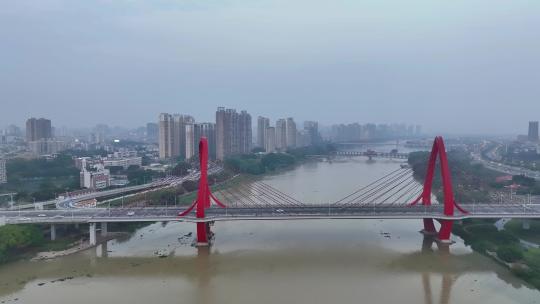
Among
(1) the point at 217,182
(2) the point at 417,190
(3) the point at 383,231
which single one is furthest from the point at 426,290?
(1) the point at 217,182

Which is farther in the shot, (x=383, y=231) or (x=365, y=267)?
(x=383, y=231)

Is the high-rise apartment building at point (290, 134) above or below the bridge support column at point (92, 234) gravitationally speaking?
above

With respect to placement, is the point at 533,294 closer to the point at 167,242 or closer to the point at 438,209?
the point at 438,209

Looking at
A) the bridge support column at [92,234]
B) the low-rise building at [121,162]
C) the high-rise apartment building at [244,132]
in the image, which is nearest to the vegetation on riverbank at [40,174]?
the low-rise building at [121,162]

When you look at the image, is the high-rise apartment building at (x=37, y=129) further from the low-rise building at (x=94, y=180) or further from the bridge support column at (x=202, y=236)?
the bridge support column at (x=202, y=236)

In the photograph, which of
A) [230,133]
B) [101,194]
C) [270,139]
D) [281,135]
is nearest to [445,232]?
[101,194]

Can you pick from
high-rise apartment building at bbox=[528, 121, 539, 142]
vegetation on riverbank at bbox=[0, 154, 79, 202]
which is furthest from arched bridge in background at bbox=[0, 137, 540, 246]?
high-rise apartment building at bbox=[528, 121, 539, 142]

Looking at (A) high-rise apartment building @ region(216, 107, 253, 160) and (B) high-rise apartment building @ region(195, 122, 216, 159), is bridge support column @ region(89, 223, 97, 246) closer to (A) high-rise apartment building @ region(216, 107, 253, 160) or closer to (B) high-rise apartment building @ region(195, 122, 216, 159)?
(A) high-rise apartment building @ region(216, 107, 253, 160)
